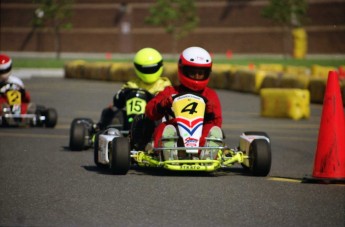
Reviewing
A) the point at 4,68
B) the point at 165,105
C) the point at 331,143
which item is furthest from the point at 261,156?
the point at 4,68

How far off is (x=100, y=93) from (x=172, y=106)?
56.8 ft

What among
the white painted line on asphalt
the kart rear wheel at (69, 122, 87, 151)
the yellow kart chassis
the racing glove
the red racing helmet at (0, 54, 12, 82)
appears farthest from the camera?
the white painted line on asphalt

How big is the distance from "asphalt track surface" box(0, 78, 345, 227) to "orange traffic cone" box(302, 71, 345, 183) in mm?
114

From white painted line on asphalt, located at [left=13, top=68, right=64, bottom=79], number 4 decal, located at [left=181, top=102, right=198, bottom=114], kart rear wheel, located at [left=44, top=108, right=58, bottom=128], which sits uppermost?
white painted line on asphalt, located at [left=13, top=68, right=64, bottom=79]

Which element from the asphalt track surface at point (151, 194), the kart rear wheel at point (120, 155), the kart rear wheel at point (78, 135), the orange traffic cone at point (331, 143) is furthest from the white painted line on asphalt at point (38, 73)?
the orange traffic cone at point (331, 143)

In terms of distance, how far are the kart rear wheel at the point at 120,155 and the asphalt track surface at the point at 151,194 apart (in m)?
0.12

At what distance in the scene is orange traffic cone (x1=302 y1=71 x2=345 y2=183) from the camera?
347 inches

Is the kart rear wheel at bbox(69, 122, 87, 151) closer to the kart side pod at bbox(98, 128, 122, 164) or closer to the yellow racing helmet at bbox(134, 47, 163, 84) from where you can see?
the yellow racing helmet at bbox(134, 47, 163, 84)

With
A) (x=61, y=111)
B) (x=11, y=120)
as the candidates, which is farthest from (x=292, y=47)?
(x=11, y=120)

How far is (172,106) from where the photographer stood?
9562 millimetres

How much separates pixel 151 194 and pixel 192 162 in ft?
3.86

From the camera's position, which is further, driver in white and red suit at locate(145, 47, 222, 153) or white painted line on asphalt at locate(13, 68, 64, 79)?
white painted line on asphalt at locate(13, 68, 64, 79)

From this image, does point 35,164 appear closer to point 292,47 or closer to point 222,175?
point 222,175

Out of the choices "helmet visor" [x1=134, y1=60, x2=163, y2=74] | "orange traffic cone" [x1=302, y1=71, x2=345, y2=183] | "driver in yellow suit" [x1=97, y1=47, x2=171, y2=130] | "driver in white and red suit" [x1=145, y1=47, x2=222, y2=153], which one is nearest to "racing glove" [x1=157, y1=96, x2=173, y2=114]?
"driver in white and red suit" [x1=145, y1=47, x2=222, y2=153]
